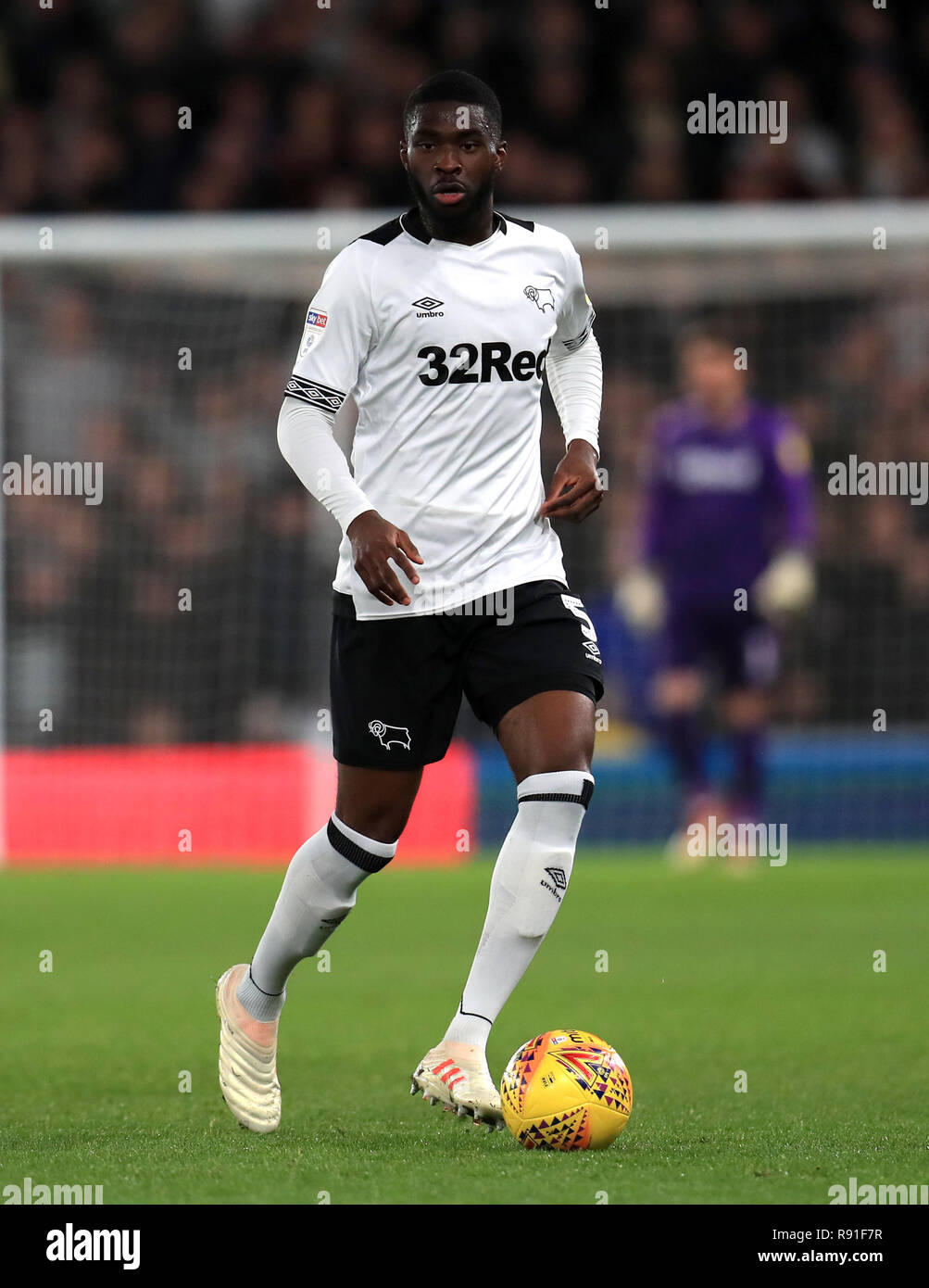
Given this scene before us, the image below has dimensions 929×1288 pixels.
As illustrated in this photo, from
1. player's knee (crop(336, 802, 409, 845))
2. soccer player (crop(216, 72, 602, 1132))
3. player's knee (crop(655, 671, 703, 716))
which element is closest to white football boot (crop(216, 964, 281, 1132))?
soccer player (crop(216, 72, 602, 1132))

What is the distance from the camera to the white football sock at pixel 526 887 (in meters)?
4.80

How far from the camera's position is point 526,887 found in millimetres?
4828

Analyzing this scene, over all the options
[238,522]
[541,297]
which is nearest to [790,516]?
[238,522]

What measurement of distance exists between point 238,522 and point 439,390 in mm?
9358

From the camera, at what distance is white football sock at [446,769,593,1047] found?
4801 millimetres

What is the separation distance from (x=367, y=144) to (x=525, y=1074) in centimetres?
1209

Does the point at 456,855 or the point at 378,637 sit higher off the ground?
the point at 378,637

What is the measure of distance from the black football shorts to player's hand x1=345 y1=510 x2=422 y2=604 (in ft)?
0.81

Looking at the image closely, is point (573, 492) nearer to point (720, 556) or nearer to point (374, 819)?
point (374, 819)

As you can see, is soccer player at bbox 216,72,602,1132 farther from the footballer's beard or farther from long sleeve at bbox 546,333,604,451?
long sleeve at bbox 546,333,604,451

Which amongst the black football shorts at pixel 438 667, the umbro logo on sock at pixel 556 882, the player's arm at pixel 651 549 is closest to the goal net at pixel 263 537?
the player's arm at pixel 651 549
